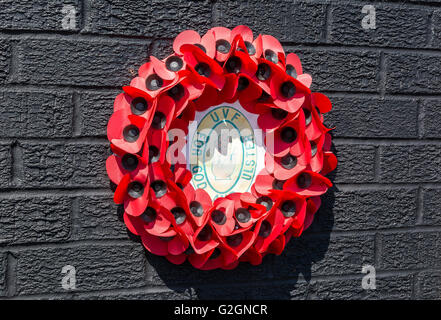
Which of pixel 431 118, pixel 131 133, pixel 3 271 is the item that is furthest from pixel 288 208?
pixel 3 271

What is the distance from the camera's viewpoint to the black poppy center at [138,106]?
1257mm

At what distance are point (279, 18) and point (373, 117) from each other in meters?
0.45

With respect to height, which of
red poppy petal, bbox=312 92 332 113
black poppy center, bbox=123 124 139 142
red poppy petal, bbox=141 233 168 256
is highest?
red poppy petal, bbox=312 92 332 113

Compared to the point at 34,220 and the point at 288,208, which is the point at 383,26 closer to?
the point at 288,208

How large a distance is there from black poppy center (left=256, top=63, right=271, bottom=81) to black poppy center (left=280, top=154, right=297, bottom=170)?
24cm

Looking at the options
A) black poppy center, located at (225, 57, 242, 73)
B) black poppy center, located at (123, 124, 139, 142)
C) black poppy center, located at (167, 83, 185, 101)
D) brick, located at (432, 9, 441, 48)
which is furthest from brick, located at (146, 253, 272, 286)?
brick, located at (432, 9, 441, 48)

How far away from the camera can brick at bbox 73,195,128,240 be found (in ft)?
4.28

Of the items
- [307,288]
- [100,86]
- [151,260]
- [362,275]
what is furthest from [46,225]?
[362,275]

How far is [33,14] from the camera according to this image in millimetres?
1258

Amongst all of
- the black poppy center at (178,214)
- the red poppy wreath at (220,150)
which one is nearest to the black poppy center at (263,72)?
the red poppy wreath at (220,150)

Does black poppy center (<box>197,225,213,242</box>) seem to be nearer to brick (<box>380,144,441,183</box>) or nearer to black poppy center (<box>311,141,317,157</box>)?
black poppy center (<box>311,141,317,157</box>)

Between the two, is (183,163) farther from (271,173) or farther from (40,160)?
(40,160)

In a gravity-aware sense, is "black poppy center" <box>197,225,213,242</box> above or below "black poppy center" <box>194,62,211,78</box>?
below

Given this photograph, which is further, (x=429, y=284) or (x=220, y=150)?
(x=429, y=284)
